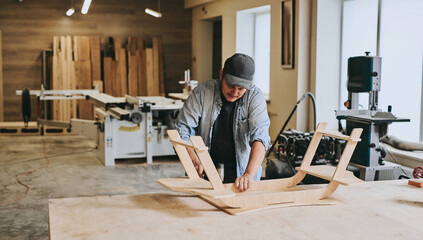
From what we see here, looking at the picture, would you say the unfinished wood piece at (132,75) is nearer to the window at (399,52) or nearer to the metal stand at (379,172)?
the window at (399,52)

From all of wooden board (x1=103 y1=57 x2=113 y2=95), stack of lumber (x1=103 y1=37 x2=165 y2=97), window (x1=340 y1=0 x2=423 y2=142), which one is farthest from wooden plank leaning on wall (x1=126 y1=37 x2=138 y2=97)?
window (x1=340 y1=0 x2=423 y2=142)

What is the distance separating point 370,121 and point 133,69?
7.24 m

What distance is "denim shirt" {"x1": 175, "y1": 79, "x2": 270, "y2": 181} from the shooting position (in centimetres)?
279

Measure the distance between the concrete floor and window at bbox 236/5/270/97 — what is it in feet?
8.36

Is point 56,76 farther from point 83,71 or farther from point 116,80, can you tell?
point 116,80

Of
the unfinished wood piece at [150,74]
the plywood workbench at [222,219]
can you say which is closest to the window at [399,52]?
the plywood workbench at [222,219]

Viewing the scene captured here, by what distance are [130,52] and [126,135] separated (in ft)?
13.5

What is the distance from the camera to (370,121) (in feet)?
12.4

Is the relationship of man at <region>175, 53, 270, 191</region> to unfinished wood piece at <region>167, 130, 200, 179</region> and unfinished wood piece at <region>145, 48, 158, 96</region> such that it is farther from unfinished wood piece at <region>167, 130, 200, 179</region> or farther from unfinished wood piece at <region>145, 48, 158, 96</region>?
unfinished wood piece at <region>145, 48, 158, 96</region>

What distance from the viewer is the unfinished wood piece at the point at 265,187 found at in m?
2.11

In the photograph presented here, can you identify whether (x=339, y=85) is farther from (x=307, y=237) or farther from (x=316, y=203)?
(x=307, y=237)

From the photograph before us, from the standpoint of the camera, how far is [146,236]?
6.02 feet

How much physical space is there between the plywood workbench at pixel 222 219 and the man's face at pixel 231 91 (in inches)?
25.1

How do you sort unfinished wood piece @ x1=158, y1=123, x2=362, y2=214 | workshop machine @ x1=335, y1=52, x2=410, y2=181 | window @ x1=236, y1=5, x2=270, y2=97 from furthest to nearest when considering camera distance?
window @ x1=236, y1=5, x2=270, y2=97, workshop machine @ x1=335, y1=52, x2=410, y2=181, unfinished wood piece @ x1=158, y1=123, x2=362, y2=214
